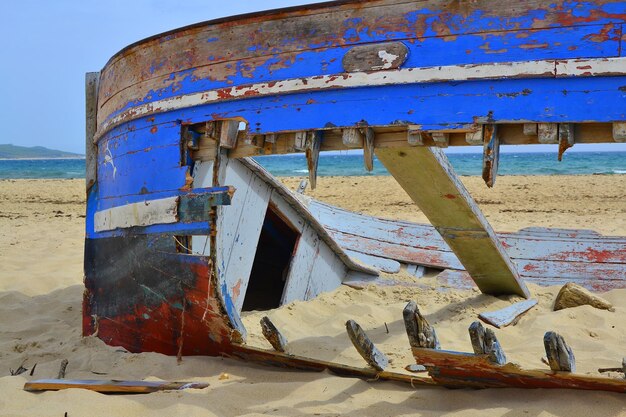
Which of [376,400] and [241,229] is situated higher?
[241,229]

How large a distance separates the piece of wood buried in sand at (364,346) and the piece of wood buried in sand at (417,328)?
0.29m

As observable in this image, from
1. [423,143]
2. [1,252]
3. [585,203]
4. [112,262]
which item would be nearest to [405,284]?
[112,262]

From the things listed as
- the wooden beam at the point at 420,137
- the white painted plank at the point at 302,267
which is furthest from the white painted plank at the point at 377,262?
the wooden beam at the point at 420,137

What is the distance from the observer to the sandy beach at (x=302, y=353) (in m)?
3.24

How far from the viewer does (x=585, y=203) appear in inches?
626

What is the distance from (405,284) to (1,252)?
5.35 metres

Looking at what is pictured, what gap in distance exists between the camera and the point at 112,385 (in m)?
3.62

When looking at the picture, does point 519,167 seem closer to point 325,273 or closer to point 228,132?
point 325,273

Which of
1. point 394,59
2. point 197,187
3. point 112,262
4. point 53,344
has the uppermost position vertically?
point 394,59

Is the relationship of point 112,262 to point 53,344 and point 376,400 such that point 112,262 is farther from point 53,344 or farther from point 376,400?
point 376,400

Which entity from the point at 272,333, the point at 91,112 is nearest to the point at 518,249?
the point at 272,333

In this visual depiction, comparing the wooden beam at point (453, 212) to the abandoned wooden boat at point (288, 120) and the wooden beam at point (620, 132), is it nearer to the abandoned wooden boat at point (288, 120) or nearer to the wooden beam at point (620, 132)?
the abandoned wooden boat at point (288, 120)

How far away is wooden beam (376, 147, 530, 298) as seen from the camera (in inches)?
169

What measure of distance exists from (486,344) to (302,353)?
5.31 ft
